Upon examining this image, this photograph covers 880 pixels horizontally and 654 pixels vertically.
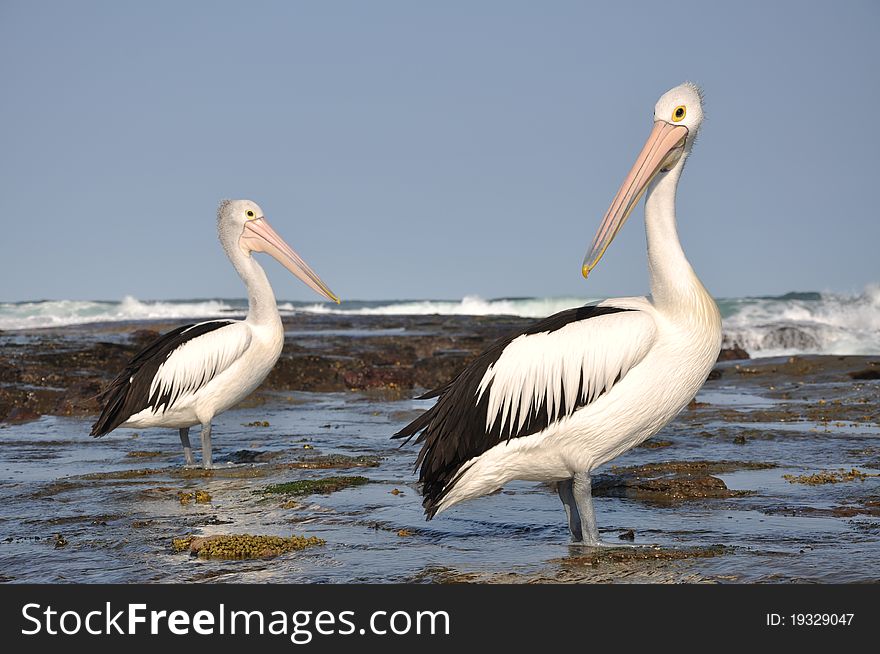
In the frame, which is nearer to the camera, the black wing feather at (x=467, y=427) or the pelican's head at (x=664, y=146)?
the black wing feather at (x=467, y=427)

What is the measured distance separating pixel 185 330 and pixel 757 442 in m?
5.81

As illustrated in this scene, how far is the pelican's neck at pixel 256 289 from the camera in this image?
374 inches

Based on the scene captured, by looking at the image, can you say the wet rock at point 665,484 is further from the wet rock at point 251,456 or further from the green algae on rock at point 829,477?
the wet rock at point 251,456

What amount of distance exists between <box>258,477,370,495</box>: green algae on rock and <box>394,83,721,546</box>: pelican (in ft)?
7.23

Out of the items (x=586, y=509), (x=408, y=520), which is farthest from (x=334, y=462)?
(x=586, y=509)

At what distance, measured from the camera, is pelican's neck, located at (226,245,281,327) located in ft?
31.2

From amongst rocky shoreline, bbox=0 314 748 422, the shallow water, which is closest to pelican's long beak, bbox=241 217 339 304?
the shallow water

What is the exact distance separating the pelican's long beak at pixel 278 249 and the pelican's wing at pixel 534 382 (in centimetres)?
531

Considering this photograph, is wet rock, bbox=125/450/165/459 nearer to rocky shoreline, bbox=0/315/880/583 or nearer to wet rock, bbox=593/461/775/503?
rocky shoreline, bbox=0/315/880/583

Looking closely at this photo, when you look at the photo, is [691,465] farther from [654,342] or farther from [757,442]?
[654,342]

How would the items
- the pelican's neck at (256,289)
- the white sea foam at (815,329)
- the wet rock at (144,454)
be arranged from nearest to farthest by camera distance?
the pelican's neck at (256,289)
the wet rock at (144,454)
the white sea foam at (815,329)

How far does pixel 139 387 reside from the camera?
356 inches

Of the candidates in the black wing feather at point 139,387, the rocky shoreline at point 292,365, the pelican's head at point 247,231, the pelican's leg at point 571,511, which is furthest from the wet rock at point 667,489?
the rocky shoreline at point 292,365

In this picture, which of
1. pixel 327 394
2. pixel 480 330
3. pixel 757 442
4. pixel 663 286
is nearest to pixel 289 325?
pixel 480 330
